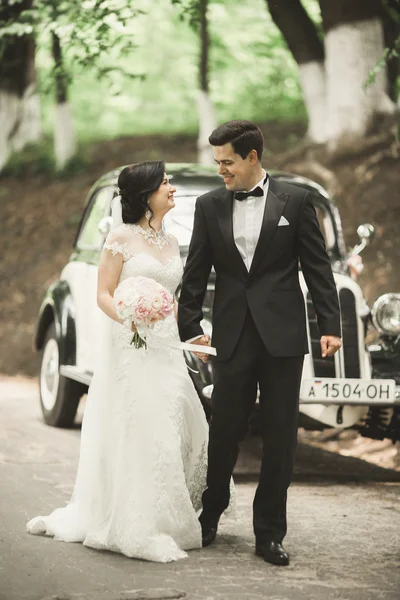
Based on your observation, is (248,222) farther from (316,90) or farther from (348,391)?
(316,90)

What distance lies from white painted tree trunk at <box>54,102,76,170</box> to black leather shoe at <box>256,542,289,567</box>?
1609 centimetres

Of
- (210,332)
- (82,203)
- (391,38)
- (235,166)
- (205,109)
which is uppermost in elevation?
(391,38)

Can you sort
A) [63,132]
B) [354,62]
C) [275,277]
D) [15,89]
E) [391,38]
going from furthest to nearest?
[63,132]
[15,89]
[391,38]
[354,62]
[275,277]

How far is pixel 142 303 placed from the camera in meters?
5.71

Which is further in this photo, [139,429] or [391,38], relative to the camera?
[391,38]

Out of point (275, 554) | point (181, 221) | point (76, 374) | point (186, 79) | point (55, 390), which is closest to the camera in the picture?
point (275, 554)

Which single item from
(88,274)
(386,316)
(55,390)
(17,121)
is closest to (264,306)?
(386,316)

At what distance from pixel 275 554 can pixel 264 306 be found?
1.23 metres

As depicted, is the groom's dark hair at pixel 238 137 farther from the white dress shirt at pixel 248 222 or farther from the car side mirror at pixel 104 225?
the car side mirror at pixel 104 225

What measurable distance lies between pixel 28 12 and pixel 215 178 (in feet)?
16.9

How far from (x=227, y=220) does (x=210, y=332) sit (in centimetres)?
190

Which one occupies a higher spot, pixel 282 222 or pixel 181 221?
pixel 181 221

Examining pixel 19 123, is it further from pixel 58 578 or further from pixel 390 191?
pixel 58 578

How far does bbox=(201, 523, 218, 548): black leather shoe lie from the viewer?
19.4 feet
